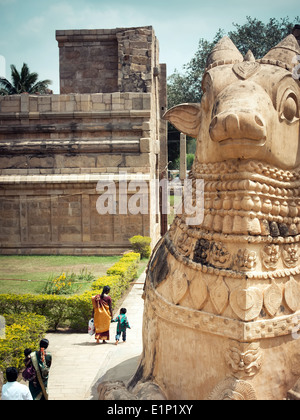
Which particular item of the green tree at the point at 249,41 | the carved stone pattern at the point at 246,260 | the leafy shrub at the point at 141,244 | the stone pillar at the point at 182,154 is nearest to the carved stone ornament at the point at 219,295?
the carved stone pattern at the point at 246,260

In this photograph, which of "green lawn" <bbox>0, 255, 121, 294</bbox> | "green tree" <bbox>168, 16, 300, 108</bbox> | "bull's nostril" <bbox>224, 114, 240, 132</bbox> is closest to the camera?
"bull's nostril" <bbox>224, 114, 240, 132</bbox>

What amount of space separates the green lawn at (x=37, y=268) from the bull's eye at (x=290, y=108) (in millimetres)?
8378

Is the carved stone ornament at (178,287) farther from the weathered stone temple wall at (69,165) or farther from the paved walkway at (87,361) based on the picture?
the weathered stone temple wall at (69,165)

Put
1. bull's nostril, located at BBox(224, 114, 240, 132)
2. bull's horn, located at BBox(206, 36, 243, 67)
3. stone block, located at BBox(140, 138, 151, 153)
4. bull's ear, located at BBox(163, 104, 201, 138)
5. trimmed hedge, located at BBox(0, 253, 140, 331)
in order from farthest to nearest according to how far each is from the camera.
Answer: stone block, located at BBox(140, 138, 151, 153) → trimmed hedge, located at BBox(0, 253, 140, 331) → bull's ear, located at BBox(163, 104, 201, 138) → bull's horn, located at BBox(206, 36, 243, 67) → bull's nostril, located at BBox(224, 114, 240, 132)

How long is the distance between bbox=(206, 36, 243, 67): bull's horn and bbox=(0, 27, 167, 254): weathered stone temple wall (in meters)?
9.80

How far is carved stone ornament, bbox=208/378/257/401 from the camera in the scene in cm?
291

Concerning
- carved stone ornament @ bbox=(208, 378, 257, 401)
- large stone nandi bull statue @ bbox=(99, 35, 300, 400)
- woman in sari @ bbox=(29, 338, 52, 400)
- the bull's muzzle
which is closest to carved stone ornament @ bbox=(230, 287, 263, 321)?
large stone nandi bull statue @ bbox=(99, 35, 300, 400)

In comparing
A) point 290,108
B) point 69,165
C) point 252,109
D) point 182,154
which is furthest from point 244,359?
point 182,154

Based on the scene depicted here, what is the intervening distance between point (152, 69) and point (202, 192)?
1284 centimetres

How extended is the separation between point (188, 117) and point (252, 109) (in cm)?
76

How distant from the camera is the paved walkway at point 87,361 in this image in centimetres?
469

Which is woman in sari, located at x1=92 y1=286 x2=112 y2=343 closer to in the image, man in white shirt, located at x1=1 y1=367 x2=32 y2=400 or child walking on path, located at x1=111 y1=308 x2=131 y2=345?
child walking on path, located at x1=111 y1=308 x2=131 y2=345

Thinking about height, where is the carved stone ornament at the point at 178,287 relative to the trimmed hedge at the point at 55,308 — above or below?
above
